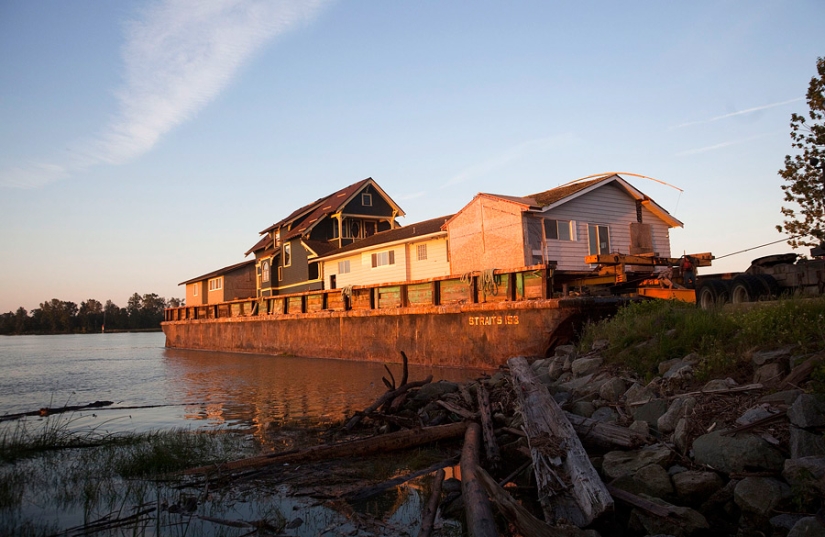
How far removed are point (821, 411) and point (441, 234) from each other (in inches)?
847

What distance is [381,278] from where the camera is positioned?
3069cm

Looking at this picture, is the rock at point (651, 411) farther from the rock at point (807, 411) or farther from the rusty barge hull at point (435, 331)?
the rusty barge hull at point (435, 331)

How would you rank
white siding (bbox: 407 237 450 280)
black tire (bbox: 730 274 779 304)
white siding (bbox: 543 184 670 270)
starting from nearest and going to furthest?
black tire (bbox: 730 274 779 304) < white siding (bbox: 543 184 670 270) < white siding (bbox: 407 237 450 280)

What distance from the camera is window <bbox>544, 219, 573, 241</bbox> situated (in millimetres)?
21297

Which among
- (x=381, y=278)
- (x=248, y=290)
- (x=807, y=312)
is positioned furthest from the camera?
(x=248, y=290)

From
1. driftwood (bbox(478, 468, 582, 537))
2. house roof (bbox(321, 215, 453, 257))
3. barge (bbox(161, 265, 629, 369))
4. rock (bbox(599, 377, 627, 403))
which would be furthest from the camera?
house roof (bbox(321, 215, 453, 257))

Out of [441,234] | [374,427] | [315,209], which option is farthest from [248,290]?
[374,427]

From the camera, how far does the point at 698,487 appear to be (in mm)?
5086

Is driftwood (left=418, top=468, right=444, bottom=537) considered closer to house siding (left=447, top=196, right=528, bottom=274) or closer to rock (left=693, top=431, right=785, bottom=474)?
rock (left=693, top=431, right=785, bottom=474)

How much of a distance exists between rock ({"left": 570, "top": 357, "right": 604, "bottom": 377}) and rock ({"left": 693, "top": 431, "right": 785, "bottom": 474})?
15.9 ft

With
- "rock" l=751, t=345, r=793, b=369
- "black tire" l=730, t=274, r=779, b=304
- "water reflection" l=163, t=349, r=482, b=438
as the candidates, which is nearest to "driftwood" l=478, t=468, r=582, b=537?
"rock" l=751, t=345, r=793, b=369

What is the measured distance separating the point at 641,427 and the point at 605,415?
1136mm

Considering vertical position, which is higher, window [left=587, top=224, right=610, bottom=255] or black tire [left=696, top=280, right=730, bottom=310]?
window [left=587, top=224, right=610, bottom=255]

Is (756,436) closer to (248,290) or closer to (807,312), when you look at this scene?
(807,312)
